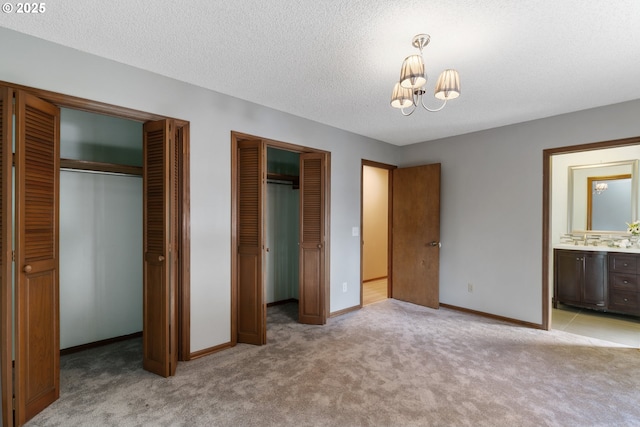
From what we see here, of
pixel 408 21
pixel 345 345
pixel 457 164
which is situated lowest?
pixel 345 345

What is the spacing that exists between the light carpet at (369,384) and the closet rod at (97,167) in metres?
1.77

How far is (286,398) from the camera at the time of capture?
2.22m

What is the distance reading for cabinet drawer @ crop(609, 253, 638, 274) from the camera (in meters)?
3.94

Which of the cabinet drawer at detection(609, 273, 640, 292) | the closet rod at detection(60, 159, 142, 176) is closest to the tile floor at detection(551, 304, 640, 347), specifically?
the cabinet drawer at detection(609, 273, 640, 292)

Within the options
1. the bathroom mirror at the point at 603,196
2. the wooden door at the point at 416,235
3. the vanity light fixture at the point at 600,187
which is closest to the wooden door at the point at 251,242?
the wooden door at the point at 416,235

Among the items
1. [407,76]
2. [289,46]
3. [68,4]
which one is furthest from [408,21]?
[68,4]

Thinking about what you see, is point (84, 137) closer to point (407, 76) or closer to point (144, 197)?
point (144, 197)

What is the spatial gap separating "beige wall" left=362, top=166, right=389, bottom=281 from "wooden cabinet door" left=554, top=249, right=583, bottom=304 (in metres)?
2.96

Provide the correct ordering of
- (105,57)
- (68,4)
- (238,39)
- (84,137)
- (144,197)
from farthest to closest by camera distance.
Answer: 1. (84,137)
2. (144,197)
3. (105,57)
4. (238,39)
5. (68,4)

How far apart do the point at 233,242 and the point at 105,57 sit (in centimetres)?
187

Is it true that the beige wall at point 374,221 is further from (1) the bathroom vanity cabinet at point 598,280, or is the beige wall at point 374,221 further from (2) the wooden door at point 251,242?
(2) the wooden door at point 251,242

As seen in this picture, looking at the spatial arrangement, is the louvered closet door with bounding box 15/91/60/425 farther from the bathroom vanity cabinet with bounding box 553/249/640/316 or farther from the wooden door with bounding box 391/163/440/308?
the bathroom vanity cabinet with bounding box 553/249/640/316

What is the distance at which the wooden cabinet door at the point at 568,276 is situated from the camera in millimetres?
4336

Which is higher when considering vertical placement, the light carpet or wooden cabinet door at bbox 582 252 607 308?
wooden cabinet door at bbox 582 252 607 308
